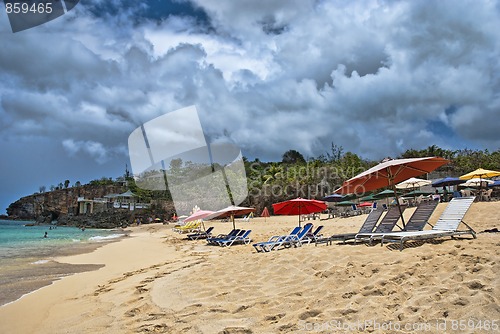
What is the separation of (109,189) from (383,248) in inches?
3107

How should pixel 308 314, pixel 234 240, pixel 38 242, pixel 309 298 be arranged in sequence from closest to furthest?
pixel 308 314 < pixel 309 298 < pixel 234 240 < pixel 38 242

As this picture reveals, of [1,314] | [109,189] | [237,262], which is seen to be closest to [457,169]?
[237,262]

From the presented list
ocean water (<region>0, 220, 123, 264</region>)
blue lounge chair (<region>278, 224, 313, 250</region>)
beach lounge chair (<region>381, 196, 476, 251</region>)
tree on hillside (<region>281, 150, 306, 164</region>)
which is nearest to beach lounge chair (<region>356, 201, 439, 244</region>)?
beach lounge chair (<region>381, 196, 476, 251</region>)

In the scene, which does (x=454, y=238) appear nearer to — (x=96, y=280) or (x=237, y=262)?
(x=237, y=262)

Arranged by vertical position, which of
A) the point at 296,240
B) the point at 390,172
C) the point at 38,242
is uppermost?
the point at 390,172

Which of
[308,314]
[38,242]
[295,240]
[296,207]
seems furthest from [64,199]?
[308,314]

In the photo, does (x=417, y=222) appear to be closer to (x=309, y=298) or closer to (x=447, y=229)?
(x=447, y=229)

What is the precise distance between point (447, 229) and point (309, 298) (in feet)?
12.7

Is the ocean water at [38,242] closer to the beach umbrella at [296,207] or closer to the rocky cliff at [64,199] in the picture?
the beach umbrella at [296,207]

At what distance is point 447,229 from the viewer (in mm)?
6465

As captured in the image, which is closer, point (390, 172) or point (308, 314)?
point (308, 314)

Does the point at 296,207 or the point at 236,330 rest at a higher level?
the point at 296,207

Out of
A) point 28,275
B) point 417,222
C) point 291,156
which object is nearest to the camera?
point 417,222

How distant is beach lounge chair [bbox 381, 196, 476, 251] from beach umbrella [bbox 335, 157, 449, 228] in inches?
32.4
